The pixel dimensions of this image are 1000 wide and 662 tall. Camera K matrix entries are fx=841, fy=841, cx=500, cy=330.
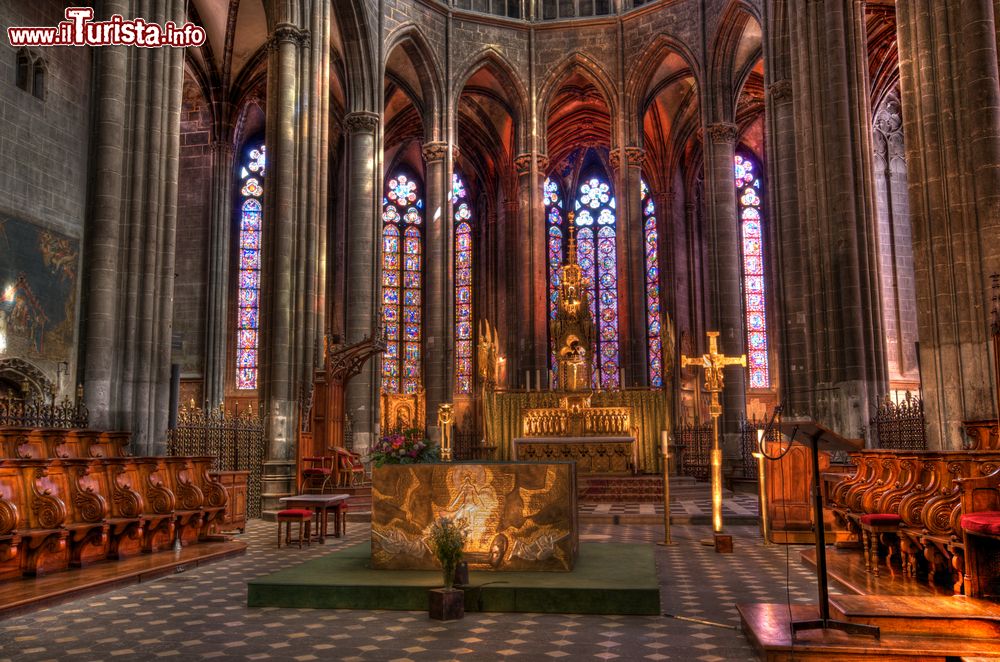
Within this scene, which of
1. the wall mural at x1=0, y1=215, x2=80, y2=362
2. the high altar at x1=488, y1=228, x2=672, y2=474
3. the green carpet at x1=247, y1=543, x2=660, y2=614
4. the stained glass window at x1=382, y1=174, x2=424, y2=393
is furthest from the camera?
the stained glass window at x1=382, y1=174, x2=424, y2=393

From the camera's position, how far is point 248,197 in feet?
95.8

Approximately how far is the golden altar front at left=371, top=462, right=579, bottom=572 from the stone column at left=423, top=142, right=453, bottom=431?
16.0 meters

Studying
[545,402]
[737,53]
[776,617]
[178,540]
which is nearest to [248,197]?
[545,402]

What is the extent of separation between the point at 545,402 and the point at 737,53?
1289 centimetres

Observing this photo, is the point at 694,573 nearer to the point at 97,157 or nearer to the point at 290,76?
the point at 97,157

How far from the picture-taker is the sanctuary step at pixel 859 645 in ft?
16.6

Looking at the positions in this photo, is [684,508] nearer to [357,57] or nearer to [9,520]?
[9,520]

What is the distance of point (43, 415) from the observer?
11.0 metres

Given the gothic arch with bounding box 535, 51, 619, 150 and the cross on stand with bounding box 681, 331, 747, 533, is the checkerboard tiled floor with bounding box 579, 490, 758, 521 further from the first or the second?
the gothic arch with bounding box 535, 51, 619, 150

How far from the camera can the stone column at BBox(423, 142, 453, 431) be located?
2475cm

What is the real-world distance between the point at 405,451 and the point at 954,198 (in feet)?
27.2

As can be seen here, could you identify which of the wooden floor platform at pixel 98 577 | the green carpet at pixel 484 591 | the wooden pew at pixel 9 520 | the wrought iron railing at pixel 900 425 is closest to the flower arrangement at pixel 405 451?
the green carpet at pixel 484 591

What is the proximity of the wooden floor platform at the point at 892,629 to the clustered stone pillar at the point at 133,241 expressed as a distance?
9473 mm

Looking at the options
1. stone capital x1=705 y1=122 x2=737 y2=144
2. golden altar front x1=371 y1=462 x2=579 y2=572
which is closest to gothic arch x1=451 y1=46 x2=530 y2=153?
stone capital x1=705 y1=122 x2=737 y2=144
